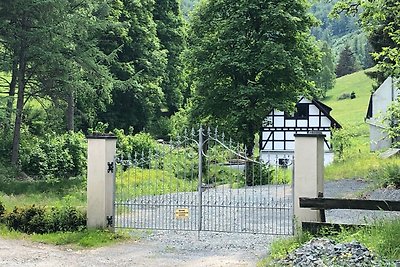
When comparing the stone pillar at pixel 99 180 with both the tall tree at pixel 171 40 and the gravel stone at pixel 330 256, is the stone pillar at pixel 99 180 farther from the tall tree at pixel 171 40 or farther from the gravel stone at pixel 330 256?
the tall tree at pixel 171 40

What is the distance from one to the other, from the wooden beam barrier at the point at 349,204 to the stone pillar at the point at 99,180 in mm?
4125

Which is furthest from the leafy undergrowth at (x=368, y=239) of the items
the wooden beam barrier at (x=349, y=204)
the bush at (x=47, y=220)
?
the bush at (x=47, y=220)

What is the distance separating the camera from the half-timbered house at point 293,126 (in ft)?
132

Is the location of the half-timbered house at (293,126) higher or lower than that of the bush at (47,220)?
higher

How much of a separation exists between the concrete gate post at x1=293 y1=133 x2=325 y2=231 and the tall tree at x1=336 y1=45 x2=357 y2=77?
108 meters

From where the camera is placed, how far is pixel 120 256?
9812 mm

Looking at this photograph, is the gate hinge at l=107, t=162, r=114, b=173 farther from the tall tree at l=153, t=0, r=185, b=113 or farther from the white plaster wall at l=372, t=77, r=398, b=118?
the white plaster wall at l=372, t=77, r=398, b=118

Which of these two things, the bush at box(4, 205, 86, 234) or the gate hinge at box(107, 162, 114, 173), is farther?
the bush at box(4, 205, 86, 234)

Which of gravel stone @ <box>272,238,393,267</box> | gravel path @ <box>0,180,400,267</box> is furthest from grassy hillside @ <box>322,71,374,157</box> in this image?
gravel stone @ <box>272,238,393,267</box>

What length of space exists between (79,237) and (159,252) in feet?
6.23

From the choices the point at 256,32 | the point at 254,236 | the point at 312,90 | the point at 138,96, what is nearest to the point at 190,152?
the point at 254,236

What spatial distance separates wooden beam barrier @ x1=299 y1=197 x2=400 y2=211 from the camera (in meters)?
8.96

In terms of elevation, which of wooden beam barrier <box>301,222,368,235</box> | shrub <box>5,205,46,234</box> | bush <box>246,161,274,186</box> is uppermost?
bush <box>246,161,274,186</box>

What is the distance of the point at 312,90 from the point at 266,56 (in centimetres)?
453
